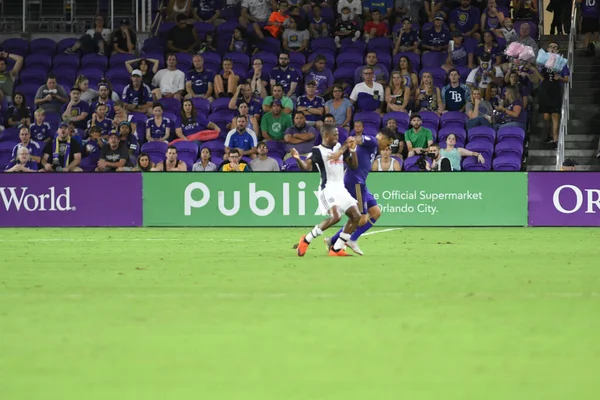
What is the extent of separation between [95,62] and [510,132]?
32.8 feet

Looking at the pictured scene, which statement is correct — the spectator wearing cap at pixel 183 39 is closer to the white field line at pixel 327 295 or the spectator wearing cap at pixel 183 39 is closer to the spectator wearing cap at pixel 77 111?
the spectator wearing cap at pixel 77 111

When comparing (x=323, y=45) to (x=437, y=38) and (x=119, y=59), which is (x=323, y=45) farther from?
(x=119, y=59)

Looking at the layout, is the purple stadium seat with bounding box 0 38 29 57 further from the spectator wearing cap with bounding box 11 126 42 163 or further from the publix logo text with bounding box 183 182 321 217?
the publix logo text with bounding box 183 182 321 217

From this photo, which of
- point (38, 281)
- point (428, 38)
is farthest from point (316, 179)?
point (38, 281)

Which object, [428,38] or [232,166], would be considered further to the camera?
[428,38]

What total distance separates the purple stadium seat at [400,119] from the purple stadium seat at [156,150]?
181 inches

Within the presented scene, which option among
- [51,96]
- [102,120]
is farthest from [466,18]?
[51,96]

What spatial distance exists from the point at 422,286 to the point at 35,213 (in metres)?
13.8

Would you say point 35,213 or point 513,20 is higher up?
point 513,20

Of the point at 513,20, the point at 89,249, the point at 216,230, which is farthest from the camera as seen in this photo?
the point at 513,20

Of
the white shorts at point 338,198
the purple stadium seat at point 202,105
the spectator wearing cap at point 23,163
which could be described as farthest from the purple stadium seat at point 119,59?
the white shorts at point 338,198

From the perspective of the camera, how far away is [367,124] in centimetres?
2286

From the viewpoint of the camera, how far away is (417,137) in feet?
72.6

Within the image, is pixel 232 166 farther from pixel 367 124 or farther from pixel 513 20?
pixel 513 20
